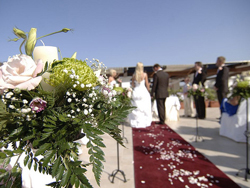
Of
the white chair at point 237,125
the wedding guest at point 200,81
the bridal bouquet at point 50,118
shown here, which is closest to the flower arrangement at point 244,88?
Result: the white chair at point 237,125

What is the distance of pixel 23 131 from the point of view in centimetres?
65

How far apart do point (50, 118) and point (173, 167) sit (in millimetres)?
2724

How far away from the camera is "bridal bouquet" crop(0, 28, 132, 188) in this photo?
607 mm

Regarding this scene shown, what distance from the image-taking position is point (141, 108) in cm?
562

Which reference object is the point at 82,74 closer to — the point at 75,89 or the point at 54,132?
the point at 75,89

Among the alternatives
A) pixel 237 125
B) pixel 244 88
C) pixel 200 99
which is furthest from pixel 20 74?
pixel 200 99

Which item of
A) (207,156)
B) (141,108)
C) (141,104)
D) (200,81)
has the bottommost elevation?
(207,156)

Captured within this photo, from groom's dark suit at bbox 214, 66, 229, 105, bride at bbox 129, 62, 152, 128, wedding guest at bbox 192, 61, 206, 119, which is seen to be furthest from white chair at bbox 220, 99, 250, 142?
bride at bbox 129, 62, 152, 128

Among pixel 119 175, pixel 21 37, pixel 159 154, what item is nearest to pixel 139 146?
pixel 159 154

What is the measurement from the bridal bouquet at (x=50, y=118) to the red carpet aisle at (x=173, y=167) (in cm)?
199

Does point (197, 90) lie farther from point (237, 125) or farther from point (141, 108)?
point (141, 108)

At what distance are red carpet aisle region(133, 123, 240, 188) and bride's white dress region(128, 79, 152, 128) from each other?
1318 millimetres

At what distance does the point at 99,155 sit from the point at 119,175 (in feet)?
7.21

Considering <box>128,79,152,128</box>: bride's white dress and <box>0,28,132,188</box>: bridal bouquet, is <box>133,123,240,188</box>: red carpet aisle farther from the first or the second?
<box>0,28,132,188</box>: bridal bouquet
